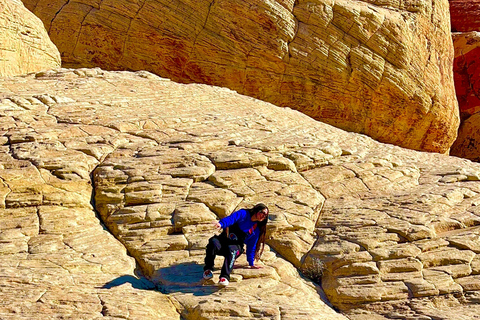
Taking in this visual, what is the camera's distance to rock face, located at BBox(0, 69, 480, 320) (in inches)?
277

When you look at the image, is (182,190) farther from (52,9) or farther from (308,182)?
(52,9)

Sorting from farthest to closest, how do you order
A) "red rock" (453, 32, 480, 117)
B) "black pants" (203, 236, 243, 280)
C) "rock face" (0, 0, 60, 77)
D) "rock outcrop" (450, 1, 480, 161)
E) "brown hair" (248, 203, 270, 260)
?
1. "red rock" (453, 32, 480, 117)
2. "rock outcrop" (450, 1, 480, 161)
3. "rock face" (0, 0, 60, 77)
4. "brown hair" (248, 203, 270, 260)
5. "black pants" (203, 236, 243, 280)

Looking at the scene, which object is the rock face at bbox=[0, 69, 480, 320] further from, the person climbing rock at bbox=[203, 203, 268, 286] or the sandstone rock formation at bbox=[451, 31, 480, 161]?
the sandstone rock formation at bbox=[451, 31, 480, 161]

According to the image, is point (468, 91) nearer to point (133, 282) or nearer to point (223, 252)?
point (223, 252)

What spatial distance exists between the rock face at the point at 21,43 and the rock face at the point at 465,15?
72.0 ft

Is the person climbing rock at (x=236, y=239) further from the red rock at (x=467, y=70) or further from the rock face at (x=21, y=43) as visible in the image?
the red rock at (x=467, y=70)

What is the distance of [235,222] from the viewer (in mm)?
7508

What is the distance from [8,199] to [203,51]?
10.5 m

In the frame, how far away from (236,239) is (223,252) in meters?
0.26

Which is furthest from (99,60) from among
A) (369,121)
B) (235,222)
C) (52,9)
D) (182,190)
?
(235,222)

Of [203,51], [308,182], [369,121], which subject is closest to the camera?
[308,182]

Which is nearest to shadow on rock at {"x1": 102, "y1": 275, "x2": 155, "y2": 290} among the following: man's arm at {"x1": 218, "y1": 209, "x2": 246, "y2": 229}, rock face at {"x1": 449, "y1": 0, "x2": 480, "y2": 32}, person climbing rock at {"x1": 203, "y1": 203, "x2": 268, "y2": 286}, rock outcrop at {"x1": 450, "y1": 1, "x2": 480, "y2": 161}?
person climbing rock at {"x1": 203, "y1": 203, "x2": 268, "y2": 286}

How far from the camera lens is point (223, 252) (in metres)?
7.31

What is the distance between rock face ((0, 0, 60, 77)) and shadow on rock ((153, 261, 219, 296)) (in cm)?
773
